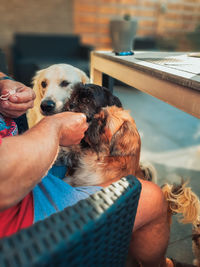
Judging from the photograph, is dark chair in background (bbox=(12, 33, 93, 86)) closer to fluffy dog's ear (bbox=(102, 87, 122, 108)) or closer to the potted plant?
the potted plant

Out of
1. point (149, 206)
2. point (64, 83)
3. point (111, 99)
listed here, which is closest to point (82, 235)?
point (149, 206)

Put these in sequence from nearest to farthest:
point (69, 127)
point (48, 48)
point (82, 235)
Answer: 1. point (82, 235)
2. point (69, 127)
3. point (48, 48)

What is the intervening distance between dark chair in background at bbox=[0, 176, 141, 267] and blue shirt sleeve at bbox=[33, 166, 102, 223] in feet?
0.56

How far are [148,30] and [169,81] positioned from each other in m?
5.99

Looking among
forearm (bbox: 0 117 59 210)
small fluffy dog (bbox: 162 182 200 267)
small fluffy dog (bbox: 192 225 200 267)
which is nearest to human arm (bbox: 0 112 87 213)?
forearm (bbox: 0 117 59 210)

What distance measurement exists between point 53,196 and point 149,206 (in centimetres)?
30

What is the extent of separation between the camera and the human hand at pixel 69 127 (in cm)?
56

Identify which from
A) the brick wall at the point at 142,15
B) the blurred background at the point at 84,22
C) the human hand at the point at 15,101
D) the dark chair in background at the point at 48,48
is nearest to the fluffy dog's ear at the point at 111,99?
the human hand at the point at 15,101

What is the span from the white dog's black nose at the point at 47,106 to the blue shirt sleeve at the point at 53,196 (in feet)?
2.10

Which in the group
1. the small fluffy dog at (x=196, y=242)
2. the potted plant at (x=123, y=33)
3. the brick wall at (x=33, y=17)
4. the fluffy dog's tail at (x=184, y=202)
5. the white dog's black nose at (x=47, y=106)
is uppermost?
the brick wall at (x=33, y=17)

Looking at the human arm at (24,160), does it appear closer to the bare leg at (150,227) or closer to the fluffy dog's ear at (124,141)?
the bare leg at (150,227)

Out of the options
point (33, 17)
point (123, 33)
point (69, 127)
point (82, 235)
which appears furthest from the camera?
point (33, 17)

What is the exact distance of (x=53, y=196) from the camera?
0.59 m

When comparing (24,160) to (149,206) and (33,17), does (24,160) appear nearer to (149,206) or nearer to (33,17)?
(149,206)
